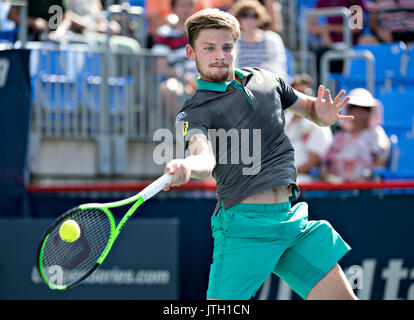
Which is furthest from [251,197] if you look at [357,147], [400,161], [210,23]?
[400,161]

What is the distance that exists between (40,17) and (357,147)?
136 inches

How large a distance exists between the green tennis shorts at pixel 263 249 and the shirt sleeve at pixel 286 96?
0.57 m

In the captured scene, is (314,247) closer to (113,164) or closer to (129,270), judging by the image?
(129,270)

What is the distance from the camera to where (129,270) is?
274 inches

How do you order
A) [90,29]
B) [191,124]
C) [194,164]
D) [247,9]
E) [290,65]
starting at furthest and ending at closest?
[290,65], [90,29], [247,9], [191,124], [194,164]

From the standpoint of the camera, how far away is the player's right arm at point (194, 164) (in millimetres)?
3451

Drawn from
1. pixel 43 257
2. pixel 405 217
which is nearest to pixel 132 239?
pixel 405 217

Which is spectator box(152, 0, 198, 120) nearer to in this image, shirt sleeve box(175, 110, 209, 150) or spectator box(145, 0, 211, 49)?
spectator box(145, 0, 211, 49)

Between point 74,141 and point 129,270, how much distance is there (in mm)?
1869

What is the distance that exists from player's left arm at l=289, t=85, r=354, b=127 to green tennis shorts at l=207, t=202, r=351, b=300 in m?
0.55

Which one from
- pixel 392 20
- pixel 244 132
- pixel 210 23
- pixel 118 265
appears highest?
pixel 392 20

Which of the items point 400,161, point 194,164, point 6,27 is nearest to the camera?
point 194,164

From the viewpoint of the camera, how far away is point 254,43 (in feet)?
26.6

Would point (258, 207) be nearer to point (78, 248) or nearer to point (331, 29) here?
point (78, 248)
